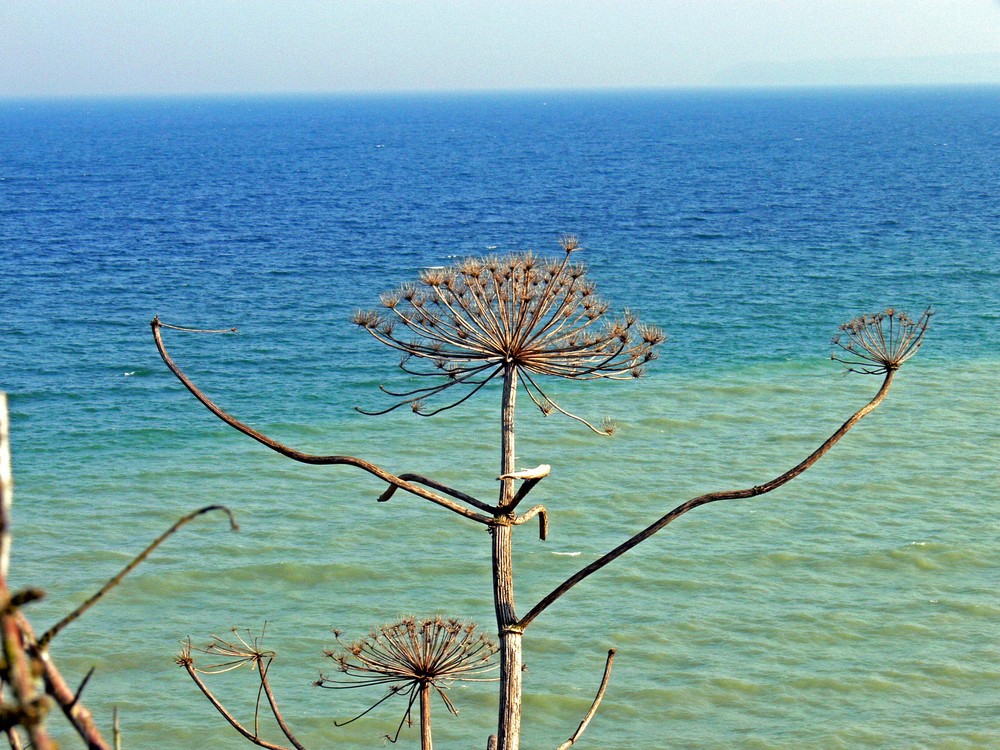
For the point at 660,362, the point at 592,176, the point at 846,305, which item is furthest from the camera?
the point at 592,176

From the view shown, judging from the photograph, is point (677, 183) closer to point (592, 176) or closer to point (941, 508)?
point (592, 176)

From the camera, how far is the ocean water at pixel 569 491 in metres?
18.5

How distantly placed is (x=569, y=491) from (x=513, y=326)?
66.1 ft

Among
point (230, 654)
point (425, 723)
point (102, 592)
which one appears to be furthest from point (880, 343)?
point (102, 592)

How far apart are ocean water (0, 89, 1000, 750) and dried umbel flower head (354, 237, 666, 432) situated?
36.1 ft

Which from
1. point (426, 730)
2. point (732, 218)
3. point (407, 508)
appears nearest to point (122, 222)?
point (732, 218)

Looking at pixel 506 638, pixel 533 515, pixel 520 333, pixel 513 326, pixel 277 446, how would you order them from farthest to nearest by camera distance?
pixel 513 326 < pixel 520 333 < pixel 533 515 < pixel 506 638 < pixel 277 446

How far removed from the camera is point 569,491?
88.2ft

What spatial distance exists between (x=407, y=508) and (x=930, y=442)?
13479 mm

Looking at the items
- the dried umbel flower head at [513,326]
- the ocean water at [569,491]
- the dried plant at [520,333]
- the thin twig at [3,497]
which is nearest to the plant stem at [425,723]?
the dried plant at [520,333]

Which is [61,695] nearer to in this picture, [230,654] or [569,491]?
[230,654]

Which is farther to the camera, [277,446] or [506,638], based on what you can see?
[506,638]

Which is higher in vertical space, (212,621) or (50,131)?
(50,131)

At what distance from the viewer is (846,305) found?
44.4 metres
